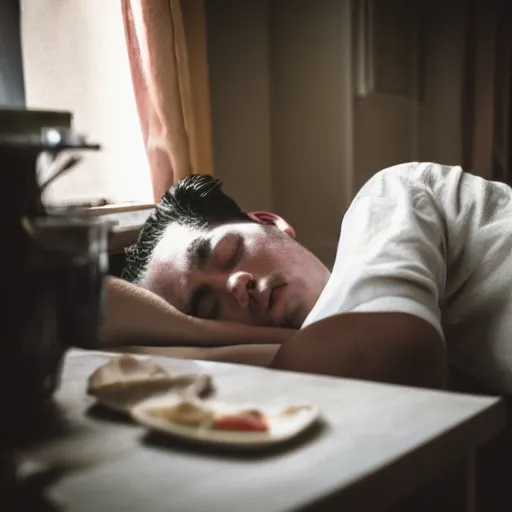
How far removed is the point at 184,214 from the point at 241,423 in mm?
859

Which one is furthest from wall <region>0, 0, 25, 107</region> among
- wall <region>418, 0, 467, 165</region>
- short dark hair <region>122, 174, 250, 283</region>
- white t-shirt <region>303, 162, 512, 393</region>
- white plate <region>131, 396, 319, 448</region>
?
wall <region>418, 0, 467, 165</region>

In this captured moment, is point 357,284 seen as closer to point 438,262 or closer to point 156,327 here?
point 438,262

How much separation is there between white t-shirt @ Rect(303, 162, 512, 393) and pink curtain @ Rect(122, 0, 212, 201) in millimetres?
1062

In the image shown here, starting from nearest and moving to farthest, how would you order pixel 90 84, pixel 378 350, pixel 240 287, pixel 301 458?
pixel 301 458 → pixel 378 350 → pixel 240 287 → pixel 90 84

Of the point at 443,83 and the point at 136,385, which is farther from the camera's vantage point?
the point at 443,83

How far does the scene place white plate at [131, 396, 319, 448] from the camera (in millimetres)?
426

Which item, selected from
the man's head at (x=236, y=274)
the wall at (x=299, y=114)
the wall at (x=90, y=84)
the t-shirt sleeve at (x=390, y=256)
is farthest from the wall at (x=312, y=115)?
the t-shirt sleeve at (x=390, y=256)

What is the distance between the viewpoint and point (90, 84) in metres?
2.08

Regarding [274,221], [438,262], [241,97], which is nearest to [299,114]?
[241,97]

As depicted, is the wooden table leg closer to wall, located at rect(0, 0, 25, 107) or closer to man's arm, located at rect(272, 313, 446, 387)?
man's arm, located at rect(272, 313, 446, 387)

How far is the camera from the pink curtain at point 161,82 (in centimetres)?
193

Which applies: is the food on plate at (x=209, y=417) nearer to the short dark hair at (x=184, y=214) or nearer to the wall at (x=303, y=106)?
the short dark hair at (x=184, y=214)

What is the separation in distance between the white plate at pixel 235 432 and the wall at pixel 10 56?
142 centimetres

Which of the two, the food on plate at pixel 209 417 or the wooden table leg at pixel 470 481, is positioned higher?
the food on plate at pixel 209 417
